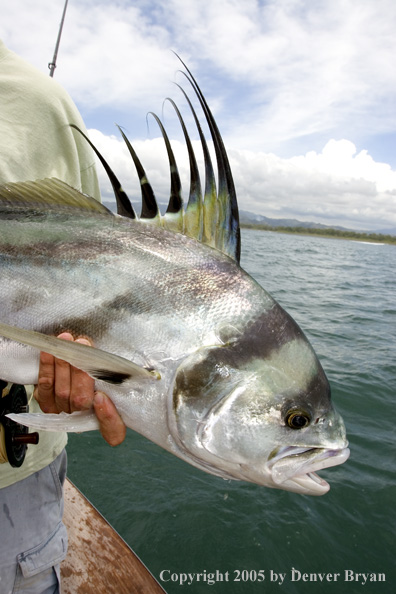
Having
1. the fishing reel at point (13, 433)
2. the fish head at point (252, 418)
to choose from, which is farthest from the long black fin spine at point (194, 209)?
the fishing reel at point (13, 433)

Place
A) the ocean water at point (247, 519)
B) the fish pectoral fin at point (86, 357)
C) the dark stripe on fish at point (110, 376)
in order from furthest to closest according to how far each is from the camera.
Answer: the ocean water at point (247, 519) → the dark stripe on fish at point (110, 376) → the fish pectoral fin at point (86, 357)

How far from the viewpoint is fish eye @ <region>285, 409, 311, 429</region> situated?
1.69 meters

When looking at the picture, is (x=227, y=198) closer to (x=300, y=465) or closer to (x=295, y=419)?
(x=295, y=419)

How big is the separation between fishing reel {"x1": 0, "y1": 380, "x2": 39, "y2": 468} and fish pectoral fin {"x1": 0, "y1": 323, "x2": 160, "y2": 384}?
25.1 inches

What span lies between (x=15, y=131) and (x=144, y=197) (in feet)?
3.51

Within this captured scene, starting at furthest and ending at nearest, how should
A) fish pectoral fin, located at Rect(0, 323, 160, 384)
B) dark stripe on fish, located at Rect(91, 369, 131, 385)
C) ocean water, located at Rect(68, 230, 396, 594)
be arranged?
ocean water, located at Rect(68, 230, 396, 594), dark stripe on fish, located at Rect(91, 369, 131, 385), fish pectoral fin, located at Rect(0, 323, 160, 384)

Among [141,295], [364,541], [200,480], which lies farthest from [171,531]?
[141,295]

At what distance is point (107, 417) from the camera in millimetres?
1777

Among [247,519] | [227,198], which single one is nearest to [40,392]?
[227,198]

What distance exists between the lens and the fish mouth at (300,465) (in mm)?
1665

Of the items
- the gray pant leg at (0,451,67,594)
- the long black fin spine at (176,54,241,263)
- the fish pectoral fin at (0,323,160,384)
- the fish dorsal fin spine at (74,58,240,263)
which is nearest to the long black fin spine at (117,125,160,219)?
the fish dorsal fin spine at (74,58,240,263)

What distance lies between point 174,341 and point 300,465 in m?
0.76

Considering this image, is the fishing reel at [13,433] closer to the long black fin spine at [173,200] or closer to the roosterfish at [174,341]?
the roosterfish at [174,341]

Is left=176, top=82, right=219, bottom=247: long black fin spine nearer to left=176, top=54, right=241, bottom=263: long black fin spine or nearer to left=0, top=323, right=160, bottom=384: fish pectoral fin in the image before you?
left=176, top=54, right=241, bottom=263: long black fin spine
